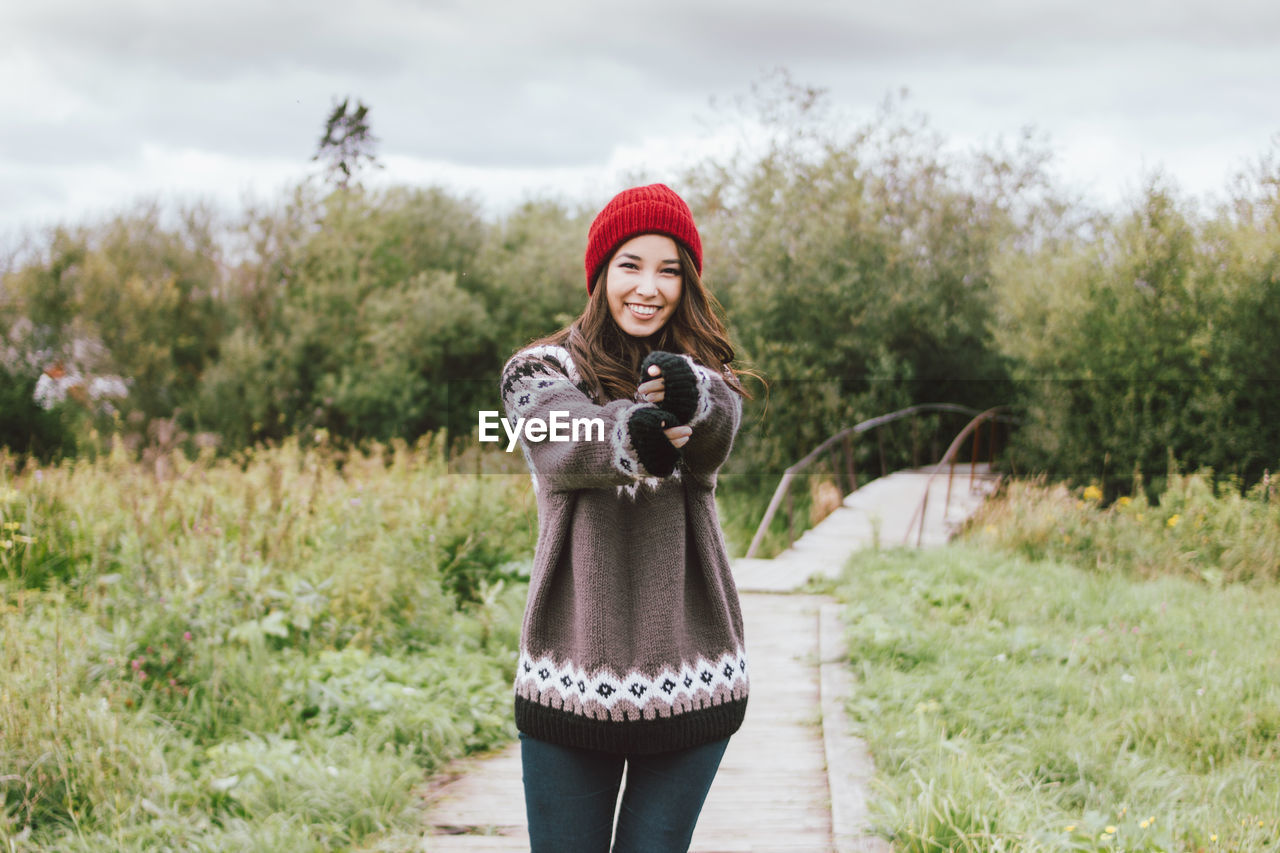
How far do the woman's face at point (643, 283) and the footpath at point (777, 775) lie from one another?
78.7 inches

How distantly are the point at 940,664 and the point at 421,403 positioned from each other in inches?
722

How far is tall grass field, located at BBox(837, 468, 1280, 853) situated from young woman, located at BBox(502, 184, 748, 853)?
56.5 inches

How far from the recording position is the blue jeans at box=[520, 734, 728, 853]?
5.47ft

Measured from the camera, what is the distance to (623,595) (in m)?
1.65

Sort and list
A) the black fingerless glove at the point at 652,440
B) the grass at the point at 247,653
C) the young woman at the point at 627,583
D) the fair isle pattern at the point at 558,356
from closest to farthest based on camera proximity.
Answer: the black fingerless glove at the point at 652,440 → the young woman at the point at 627,583 → the fair isle pattern at the point at 558,356 → the grass at the point at 247,653

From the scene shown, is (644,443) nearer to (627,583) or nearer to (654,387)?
(654,387)

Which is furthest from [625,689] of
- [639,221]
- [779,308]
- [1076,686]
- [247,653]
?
[779,308]

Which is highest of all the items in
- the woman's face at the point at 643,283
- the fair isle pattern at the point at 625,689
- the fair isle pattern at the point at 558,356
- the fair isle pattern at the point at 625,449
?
the woman's face at the point at 643,283

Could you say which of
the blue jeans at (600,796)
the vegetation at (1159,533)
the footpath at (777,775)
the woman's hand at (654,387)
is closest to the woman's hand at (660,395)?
the woman's hand at (654,387)

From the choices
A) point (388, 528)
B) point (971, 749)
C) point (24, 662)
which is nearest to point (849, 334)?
point (388, 528)

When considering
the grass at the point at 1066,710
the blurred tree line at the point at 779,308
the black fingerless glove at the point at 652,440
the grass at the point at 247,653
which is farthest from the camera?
the blurred tree line at the point at 779,308

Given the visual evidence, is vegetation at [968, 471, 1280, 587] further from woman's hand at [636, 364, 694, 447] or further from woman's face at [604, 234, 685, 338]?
woman's hand at [636, 364, 694, 447]

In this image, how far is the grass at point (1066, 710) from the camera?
2.88 meters

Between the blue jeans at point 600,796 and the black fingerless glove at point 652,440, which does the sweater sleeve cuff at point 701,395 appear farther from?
the blue jeans at point 600,796
